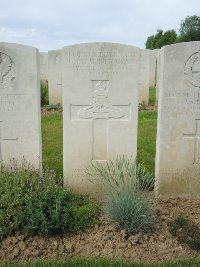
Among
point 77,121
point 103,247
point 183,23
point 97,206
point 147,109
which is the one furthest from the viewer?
point 183,23

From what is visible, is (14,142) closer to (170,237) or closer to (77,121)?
(77,121)

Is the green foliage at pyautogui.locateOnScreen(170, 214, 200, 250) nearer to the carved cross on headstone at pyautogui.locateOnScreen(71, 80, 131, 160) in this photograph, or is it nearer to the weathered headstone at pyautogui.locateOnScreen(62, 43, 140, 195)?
the weathered headstone at pyautogui.locateOnScreen(62, 43, 140, 195)

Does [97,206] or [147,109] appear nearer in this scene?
[97,206]

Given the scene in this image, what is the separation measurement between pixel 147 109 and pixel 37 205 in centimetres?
808

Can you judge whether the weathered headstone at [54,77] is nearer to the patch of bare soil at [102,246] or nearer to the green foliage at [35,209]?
the green foliage at [35,209]

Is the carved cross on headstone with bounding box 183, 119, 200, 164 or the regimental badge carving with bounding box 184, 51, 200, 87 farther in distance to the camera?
the carved cross on headstone with bounding box 183, 119, 200, 164

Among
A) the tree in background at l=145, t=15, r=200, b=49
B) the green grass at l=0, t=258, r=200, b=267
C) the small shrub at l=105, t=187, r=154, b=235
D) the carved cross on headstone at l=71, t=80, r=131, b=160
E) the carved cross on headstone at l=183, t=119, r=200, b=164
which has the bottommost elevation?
the green grass at l=0, t=258, r=200, b=267

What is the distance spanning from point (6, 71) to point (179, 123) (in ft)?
8.08

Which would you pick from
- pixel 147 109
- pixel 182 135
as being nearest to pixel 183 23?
pixel 147 109

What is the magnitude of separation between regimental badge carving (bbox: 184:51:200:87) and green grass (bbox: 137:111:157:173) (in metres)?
1.85

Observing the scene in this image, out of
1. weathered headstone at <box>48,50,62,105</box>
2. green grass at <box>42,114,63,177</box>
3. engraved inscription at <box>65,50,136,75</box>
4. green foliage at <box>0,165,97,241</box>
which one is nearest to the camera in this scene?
green foliage at <box>0,165,97,241</box>

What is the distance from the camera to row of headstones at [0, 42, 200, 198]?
4672mm

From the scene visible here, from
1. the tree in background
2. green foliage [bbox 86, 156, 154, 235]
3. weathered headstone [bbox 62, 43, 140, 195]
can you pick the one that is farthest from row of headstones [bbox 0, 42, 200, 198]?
the tree in background

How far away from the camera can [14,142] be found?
493 centimetres
